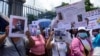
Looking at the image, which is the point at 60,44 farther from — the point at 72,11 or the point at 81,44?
the point at 72,11

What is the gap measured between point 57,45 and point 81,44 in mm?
563

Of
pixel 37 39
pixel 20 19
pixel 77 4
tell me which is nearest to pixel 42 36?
pixel 37 39

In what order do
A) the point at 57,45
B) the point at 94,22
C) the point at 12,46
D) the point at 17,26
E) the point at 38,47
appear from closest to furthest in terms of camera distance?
the point at 17,26 < the point at 12,46 < the point at 38,47 < the point at 57,45 < the point at 94,22

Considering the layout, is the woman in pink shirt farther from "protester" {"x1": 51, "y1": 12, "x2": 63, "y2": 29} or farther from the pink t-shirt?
"protester" {"x1": 51, "y1": 12, "x2": 63, "y2": 29}

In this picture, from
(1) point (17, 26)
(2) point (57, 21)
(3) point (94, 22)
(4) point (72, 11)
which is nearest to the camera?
(1) point (17, 26)

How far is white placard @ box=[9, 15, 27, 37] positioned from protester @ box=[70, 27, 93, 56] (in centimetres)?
176

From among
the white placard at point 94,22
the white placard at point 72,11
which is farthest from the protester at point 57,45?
the white placard at point 94,22

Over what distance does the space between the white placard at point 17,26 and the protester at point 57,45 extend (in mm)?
1361

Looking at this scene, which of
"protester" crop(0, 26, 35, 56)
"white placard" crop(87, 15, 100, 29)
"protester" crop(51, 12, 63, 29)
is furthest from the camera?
"white placard" crop(87, 15, 100, 29)

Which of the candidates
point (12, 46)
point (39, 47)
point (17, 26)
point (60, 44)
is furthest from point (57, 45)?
point (17, 26)

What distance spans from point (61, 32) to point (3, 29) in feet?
5.09

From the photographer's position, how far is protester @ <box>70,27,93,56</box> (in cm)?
585

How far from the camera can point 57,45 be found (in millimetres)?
5727

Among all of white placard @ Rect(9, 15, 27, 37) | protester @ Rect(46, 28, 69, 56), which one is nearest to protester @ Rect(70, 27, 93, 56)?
protester @ Rect(46, 28, 69, 56)
